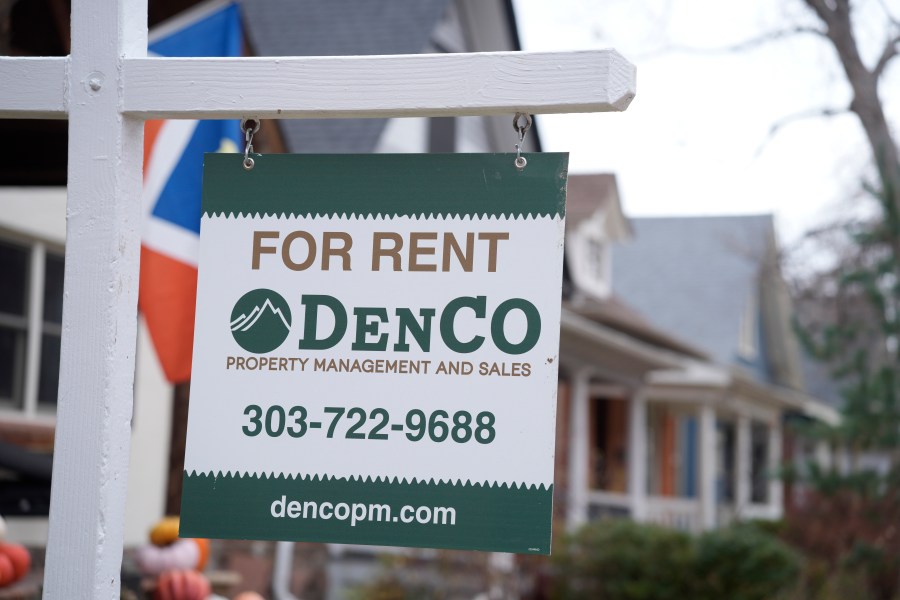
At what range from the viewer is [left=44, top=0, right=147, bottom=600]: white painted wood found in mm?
2693

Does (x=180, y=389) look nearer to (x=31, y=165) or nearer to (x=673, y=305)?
(x=31, y=165)

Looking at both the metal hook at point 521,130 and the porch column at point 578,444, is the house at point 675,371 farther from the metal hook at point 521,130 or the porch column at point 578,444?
the metal hook at point 521,130

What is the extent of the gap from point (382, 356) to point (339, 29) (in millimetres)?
11126

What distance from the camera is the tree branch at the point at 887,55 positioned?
9711 mm

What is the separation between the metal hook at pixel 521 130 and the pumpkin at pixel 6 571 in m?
3.15

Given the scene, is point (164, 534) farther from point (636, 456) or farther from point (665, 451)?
point (665, 451)

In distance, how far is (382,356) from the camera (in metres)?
2.71

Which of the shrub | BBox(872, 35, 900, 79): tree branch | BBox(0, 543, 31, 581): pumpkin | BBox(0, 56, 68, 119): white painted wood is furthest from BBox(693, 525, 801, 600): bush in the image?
BBox(0, 56, 68, 119): white painted wood

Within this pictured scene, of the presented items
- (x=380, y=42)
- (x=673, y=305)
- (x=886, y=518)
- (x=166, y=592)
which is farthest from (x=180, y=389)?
(x=673, y=305)

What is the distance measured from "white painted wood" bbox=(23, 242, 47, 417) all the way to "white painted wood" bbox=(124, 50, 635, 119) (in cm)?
579

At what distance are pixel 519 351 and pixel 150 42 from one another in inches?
155

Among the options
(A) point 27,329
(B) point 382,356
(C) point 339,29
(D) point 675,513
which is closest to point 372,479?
(B) point 382,356

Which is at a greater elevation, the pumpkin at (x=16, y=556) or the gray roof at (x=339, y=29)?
the gray roof at (x=339, y=29)

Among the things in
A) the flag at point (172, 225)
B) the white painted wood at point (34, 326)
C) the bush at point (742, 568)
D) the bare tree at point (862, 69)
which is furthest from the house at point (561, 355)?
the bare tree at point (862, 69)
